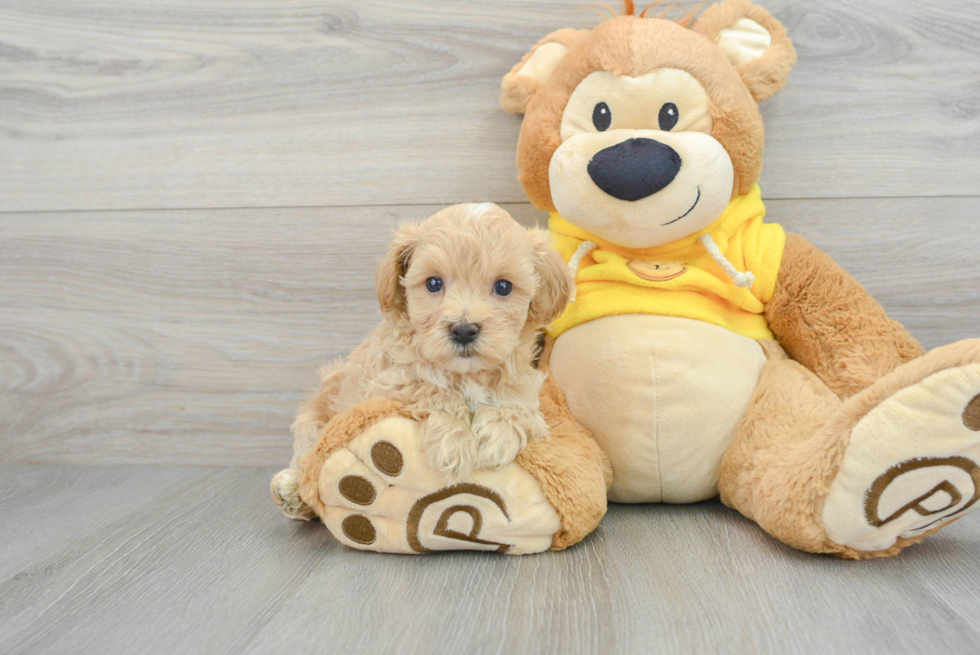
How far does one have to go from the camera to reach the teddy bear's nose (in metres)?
0.86

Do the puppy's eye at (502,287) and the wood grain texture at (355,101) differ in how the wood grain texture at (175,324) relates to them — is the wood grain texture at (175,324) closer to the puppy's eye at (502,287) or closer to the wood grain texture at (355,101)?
the wood grain texture at (355,101)

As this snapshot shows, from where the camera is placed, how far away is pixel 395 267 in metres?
0.82

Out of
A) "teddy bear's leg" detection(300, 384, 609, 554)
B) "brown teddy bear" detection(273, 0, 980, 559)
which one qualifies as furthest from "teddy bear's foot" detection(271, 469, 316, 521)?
"teddy bear's leg" detection(300, 384, 609, 554)

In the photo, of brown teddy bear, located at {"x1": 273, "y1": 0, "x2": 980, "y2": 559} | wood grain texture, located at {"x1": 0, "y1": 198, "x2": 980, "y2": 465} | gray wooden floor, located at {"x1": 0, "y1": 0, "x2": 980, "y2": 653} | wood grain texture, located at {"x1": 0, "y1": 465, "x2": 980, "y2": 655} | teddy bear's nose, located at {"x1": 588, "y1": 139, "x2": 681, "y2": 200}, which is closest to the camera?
wood grain texture, located at {"x1": 0, "y1": 465, "x2": 980, "y2": 655}

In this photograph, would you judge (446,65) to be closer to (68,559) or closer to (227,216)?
(227,216)

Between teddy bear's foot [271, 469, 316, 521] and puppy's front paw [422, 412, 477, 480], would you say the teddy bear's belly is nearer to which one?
puppy's front paw [422, 412, 477, 480]

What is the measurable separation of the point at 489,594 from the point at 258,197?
2.76ft

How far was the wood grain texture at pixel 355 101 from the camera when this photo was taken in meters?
1.12

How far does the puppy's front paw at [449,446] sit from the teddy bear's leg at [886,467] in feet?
1.21

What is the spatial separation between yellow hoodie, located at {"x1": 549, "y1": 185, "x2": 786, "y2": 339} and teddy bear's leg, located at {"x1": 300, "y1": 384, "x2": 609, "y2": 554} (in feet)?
0.85

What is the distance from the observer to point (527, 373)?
87cm

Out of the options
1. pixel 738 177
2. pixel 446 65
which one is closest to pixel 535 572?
pixel 738 177

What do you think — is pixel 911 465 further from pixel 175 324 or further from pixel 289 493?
pixel 175 324

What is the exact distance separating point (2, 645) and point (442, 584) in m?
0.44
